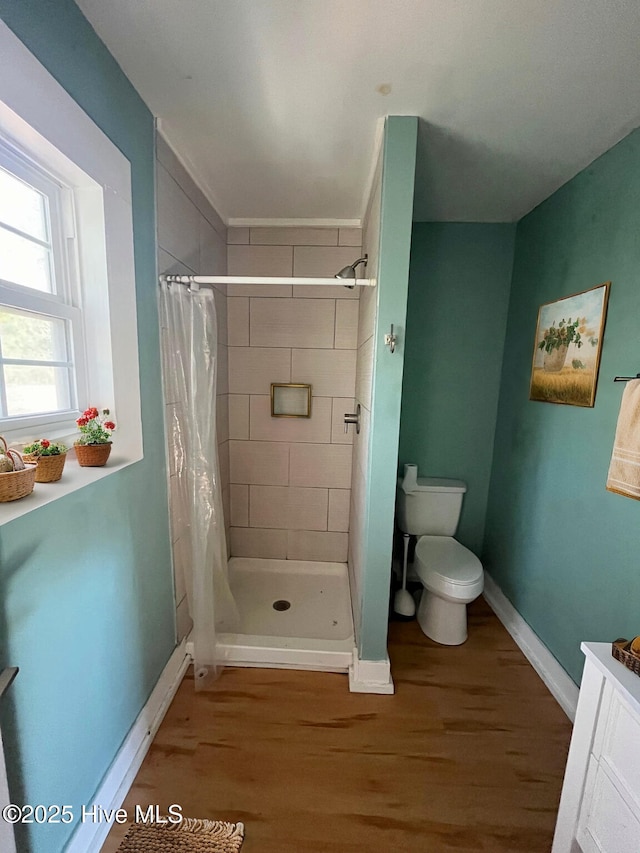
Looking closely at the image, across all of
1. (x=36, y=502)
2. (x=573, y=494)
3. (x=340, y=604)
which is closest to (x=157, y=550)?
(x=36, y=502)

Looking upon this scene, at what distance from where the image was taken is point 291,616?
1971mm

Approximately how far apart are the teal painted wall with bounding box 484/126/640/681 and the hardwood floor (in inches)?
15.5

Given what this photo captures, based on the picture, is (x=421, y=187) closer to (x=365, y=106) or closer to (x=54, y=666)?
(x=365, y=106)

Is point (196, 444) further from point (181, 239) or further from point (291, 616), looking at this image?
point (291, 616)

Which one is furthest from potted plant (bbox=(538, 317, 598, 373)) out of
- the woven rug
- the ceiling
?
the woven rug

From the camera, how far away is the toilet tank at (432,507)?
209 centimetres

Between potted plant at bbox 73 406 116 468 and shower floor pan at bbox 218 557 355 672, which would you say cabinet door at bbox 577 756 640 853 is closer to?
shower floor pan at bbox 218 557 355 672

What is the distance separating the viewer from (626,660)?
0.82 meters

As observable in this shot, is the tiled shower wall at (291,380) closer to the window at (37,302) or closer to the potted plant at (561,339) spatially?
the potted plant at (561,339)

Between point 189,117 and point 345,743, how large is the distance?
2.42 metres

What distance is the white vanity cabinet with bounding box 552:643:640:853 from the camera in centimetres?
75

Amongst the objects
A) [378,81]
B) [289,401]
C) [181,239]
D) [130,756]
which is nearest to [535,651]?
[130,756]

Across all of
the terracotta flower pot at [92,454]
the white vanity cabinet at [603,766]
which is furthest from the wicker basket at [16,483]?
the white vanity cabinet at [603,766]

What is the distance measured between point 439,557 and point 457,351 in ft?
4.04
